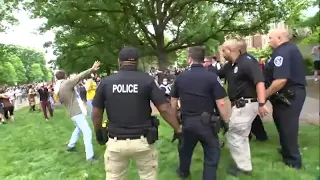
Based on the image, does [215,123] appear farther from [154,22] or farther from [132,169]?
[154,22]

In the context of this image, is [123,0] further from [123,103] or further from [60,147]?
[123,103]

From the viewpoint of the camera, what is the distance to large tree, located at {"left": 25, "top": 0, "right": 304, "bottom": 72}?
15.4 meters

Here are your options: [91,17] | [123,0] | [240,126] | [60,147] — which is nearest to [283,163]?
[240,126]

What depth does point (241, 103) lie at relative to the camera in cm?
522

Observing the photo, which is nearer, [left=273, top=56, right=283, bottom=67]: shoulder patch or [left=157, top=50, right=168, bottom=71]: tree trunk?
[left=273, top=56, right=283, bottom=67]: shoulder patch

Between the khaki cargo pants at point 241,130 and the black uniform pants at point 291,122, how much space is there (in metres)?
0.51

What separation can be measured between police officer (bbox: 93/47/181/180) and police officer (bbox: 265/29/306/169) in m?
1.88

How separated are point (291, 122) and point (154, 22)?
A: 12.1 metres

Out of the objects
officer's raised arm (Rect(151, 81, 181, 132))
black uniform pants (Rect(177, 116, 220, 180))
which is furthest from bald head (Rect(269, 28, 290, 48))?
officer's raised arm (Rect(151, 81, 181, 132))

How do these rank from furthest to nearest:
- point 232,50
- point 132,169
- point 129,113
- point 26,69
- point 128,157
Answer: point 26,69 < point 132,169 < point 232,50 < point 128,157 < point 129,113

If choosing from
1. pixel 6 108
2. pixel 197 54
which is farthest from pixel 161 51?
pixel 197 54

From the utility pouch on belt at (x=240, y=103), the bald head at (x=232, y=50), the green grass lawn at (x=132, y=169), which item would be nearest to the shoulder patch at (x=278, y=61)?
the bald head at (x=232, y=50)

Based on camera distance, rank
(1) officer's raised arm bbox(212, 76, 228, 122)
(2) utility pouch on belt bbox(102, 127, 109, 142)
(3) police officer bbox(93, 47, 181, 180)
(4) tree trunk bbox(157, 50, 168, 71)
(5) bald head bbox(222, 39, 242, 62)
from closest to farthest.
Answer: (3) police officer bbox(93, 47, 181, 180)
(2) utility pouch on belt bbox(102, 127, 109, 142)
(1) officer's raised arm bbox(212, 76, 228, 122)
(5) bald head bbox(222, 39, 242, 62)
(4) tree trunk bbox(157, 50, 168, 71)

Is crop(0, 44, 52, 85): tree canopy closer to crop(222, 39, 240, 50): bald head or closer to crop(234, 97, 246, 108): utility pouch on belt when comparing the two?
crop(222, 39, 240, 50): bald head
